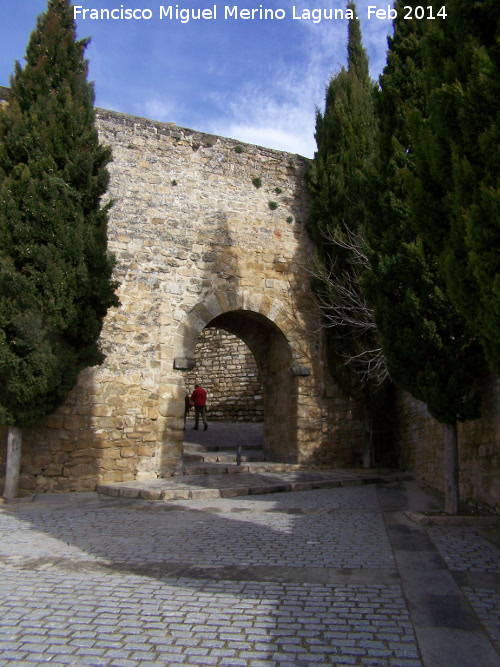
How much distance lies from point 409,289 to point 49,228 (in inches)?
185

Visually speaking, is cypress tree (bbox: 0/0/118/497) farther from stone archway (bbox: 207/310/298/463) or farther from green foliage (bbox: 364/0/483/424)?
green foliage (bbox: 364/0/483/424)

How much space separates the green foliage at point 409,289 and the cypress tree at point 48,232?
150 inches

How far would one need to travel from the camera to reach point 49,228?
7.29m

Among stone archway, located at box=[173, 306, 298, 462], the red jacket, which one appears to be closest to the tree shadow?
stone archway, located at box=[173, 306, 298, 462]

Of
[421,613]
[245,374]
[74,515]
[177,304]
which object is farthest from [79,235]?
[245,374]

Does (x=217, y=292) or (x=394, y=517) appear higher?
(x=217, y=292)

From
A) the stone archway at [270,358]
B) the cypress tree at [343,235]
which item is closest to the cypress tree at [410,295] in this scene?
the cypress tree at [343,235]

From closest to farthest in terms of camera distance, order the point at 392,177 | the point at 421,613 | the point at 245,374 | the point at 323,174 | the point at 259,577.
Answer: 1. the point at 421,613
2. the point at 259,577
3. the point at 392,177
4. the point at 323,174
5. the point at 245,374

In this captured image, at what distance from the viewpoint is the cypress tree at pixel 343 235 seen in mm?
10289

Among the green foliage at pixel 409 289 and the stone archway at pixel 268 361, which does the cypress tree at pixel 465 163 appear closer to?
the green foliage at pixel 409 289

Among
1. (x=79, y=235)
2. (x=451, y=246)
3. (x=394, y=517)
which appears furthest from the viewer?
(x=79, y=235)

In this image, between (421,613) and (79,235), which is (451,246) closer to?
(421,613)

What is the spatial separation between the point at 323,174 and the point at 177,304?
13.0 feet

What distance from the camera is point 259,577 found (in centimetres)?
360
